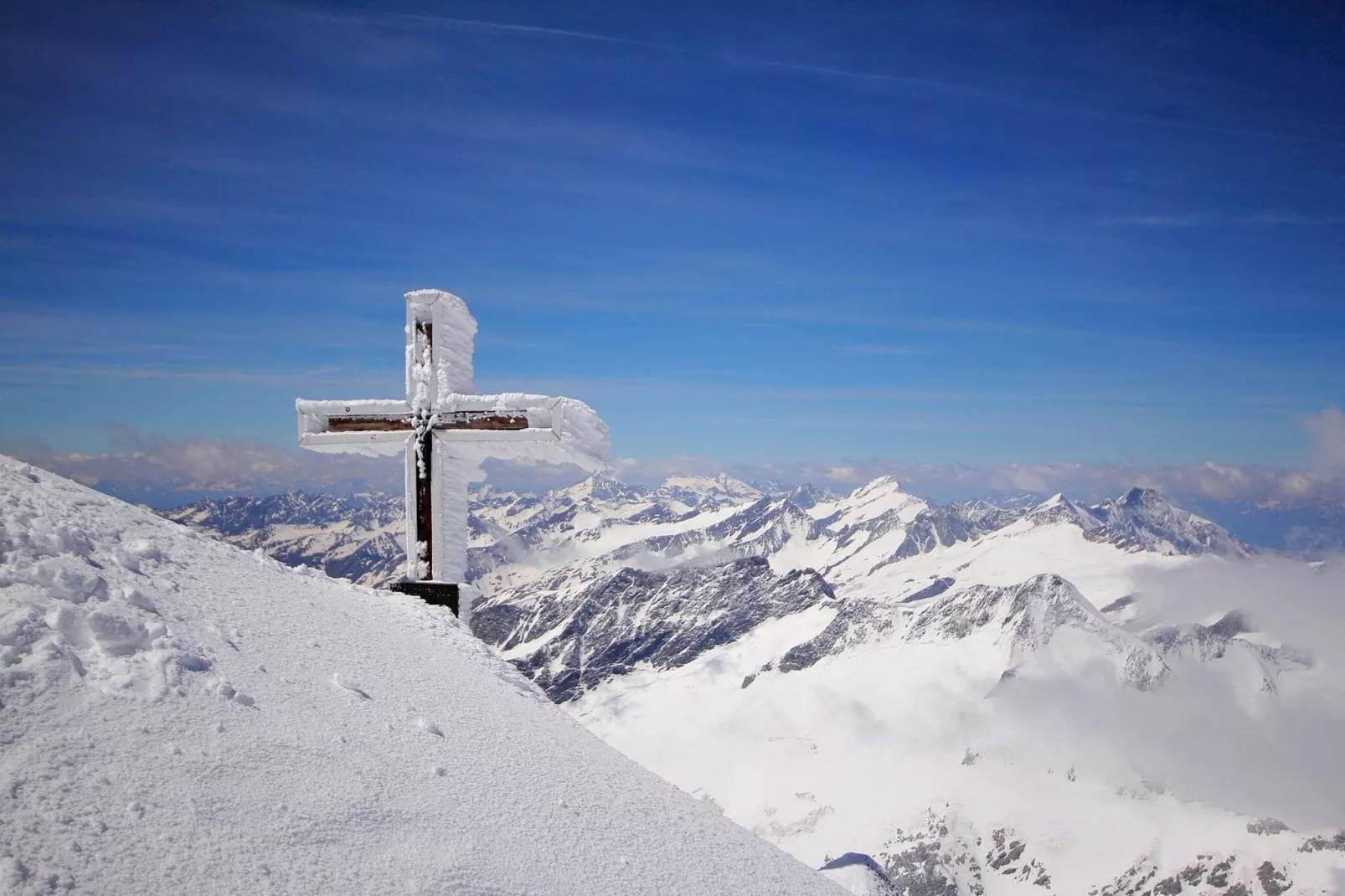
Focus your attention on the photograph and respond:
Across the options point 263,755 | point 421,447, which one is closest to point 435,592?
point 421,447

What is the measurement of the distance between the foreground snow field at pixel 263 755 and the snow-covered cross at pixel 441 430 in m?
1.81

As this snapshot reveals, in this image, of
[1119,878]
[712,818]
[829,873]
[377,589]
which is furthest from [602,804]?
[1119,878]

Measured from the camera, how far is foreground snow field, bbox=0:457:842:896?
11.4 feet

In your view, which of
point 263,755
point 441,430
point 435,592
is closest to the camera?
point 263,755

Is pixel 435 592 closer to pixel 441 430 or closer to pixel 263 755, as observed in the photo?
pixel 441 430

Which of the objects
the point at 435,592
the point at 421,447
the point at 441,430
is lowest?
the point at 435,592

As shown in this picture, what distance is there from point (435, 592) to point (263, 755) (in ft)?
12.1

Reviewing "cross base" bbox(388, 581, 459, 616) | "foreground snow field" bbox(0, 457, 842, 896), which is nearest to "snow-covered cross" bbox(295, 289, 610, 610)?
"cross base" bbox(388, 581, 459, 616)

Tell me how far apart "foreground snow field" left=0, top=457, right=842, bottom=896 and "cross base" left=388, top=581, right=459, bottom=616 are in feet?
4.61

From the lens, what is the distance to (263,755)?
163 inches

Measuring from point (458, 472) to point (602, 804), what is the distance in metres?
3.97

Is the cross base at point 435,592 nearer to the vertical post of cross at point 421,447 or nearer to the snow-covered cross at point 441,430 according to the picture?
the snow-covered cross at point 441,430

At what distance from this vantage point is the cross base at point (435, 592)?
7809 millimetres

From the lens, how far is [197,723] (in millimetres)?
4145
